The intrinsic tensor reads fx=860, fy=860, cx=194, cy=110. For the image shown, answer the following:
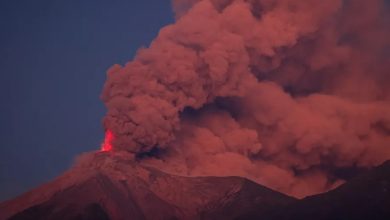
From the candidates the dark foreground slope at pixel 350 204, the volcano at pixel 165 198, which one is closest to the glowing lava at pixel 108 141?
the volcano at pixel 165 198

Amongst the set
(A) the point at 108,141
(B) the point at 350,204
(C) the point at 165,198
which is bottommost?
(B) the point at 350,204

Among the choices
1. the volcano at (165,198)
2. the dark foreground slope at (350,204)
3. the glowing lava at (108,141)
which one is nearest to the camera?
the dark foreground slope at (350,204)

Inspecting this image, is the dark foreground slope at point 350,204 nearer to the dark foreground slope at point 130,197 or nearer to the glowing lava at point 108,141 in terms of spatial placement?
the dark foreground slope at point 130,197

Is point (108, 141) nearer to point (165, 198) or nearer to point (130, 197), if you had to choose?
point (130, 197)

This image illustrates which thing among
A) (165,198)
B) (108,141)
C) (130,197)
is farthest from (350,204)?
(108,141)

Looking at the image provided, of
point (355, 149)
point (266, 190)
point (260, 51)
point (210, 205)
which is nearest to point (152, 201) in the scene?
point (210, 205)

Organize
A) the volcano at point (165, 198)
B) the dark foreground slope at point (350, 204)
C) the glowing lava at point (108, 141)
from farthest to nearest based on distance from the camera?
the glowing lava at point (108, 141) < the volcano at point (165, 198) < the dark foreground slope at point (350, 204)

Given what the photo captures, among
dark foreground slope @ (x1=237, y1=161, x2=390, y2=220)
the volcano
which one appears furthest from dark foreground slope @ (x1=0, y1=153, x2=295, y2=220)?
dark foreground slope @ (x1=237, y1=161, x2=390, y2=220)
